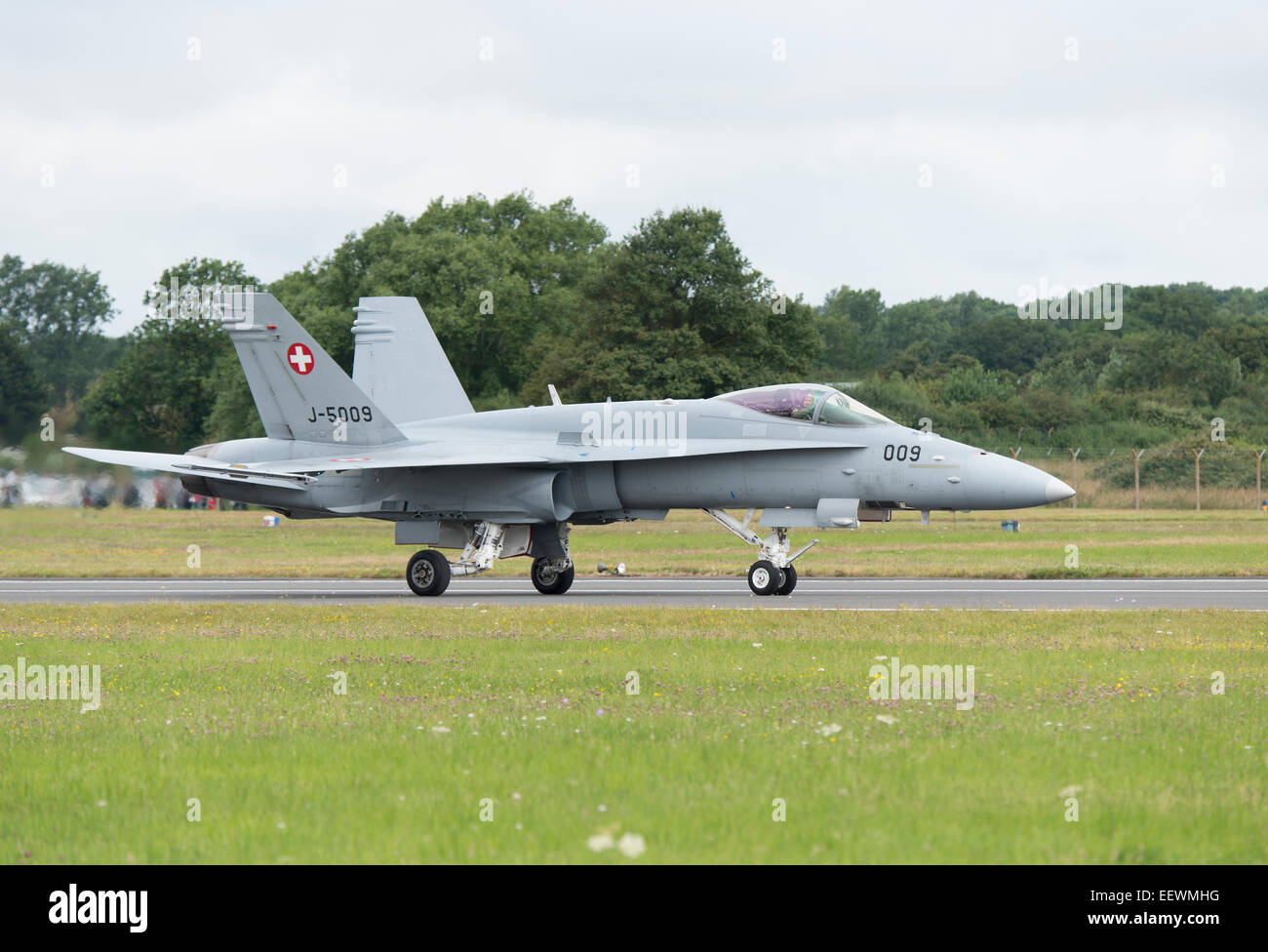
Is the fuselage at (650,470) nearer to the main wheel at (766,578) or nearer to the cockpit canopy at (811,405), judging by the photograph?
the cockpit canopy at (811,405)

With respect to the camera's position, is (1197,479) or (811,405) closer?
(811,405)

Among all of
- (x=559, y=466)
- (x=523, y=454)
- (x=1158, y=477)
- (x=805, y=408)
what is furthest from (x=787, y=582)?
(x=1158, y=477)

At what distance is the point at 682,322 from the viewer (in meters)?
56.8

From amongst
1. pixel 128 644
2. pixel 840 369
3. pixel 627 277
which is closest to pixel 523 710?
pixel 128 644

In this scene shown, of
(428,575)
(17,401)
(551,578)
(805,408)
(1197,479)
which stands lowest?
(551,578)

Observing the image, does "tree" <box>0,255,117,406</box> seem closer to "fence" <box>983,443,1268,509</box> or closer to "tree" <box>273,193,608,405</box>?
"tree" <box>273,193,608,405</box>

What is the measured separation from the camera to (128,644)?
1323 cm

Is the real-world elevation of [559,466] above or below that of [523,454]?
below

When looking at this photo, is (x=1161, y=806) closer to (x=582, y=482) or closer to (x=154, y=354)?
(x=582, y=482)

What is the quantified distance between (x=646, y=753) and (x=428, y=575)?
1399cm

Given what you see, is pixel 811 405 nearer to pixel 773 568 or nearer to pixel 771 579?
pixel 773 568

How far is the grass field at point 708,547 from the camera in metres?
25.5

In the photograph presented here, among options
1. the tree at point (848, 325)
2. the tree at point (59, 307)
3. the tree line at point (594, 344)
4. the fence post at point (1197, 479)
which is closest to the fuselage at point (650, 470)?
the tree line at point (594, 344)

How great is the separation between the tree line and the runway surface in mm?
6379
